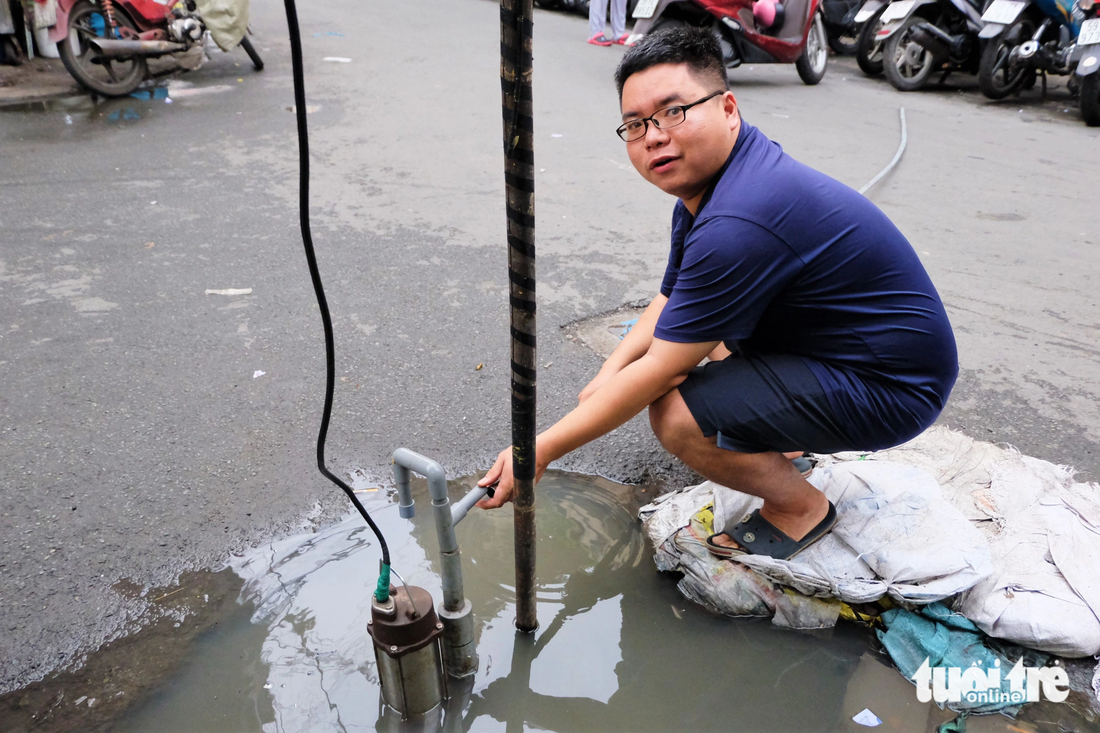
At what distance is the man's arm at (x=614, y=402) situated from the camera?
1.72 meters

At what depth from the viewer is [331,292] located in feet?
11.1

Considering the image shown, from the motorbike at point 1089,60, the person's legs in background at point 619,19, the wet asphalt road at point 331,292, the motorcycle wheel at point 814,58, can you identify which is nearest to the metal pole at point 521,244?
the wet asphalt road at point 331,292

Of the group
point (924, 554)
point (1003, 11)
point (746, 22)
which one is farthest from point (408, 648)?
point (1003, 11)

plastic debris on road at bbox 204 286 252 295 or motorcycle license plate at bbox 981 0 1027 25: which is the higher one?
motorcycle license plate at bbox 981 0 1027 25

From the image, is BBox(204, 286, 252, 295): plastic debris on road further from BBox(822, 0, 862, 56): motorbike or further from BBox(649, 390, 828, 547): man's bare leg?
BBox(822, 0, 862, 56): motorbike

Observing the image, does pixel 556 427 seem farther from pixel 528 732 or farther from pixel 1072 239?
pixel 1072 239

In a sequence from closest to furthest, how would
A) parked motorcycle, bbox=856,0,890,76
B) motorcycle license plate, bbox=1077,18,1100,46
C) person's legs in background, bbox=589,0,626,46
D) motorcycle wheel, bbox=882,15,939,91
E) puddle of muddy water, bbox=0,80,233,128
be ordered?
1. puddle of muddy water, bbox=0,80,233,128
2. motorcycle license plate, bbox=1077,18,1100,46
3. motorcycle wheel, bbox=882,15,939,91
4. parked motorcycle, bbox=856,0,890,76
5. person's legs in background, bbox=589,0,626,46

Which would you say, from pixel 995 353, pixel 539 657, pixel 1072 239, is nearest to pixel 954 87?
pixel 1072 239

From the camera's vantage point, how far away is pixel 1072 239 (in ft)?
13.9

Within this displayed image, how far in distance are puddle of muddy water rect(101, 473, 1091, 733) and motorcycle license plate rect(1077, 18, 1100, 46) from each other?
6483mm

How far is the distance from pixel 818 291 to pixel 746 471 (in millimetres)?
477

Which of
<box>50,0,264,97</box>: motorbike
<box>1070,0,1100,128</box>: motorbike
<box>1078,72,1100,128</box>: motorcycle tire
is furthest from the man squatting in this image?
<box>1078,72,1100,128</box>: motorcycle tire

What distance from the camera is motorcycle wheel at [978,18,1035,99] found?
6977 millimetres

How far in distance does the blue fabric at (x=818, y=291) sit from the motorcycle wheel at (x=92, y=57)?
5.98 meters
